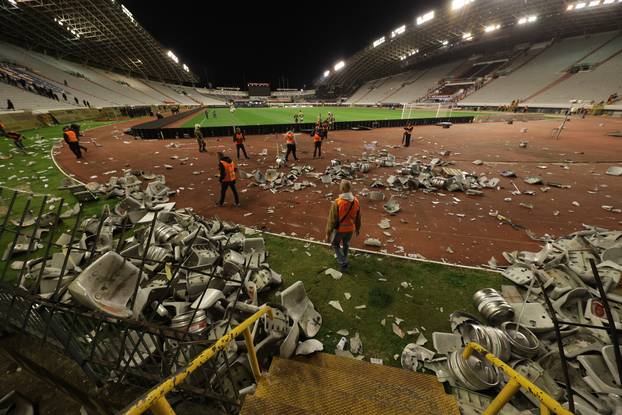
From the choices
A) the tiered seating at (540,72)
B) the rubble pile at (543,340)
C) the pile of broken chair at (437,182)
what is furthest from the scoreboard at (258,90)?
the rubble pile at (543,340)

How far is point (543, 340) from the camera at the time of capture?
3.47 meters

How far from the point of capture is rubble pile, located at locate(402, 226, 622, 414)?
9.07 feet

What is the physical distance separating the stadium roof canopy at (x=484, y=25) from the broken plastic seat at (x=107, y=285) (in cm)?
5445

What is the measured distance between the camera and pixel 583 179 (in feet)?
33.0

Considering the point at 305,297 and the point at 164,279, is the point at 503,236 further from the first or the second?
the point at 164,279

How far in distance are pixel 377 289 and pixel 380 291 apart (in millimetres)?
66

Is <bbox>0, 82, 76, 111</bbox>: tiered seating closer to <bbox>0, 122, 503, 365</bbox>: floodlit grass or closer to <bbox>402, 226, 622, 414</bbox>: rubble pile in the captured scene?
<bbox>0, 122, 503, 365</bbox>: floodlit grass

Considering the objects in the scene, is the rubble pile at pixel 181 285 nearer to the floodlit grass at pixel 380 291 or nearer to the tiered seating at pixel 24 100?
the floodlit grass at pixel 380 291

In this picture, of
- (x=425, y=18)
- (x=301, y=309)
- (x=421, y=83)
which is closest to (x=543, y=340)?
(x=301, y=309)

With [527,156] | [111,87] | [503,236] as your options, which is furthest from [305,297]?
[111,87]

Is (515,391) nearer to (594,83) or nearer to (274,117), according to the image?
(274,117)

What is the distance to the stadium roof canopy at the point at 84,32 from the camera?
33.1 meters

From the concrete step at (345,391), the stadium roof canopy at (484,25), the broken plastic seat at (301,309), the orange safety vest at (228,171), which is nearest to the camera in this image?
the concrete step at (345,391)

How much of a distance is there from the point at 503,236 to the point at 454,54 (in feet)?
255
